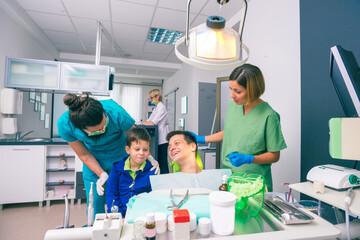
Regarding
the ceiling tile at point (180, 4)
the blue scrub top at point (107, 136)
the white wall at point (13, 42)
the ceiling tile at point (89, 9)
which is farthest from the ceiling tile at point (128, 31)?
the blue scrub top at point (107, 136)

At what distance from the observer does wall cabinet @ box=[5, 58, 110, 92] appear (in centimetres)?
288

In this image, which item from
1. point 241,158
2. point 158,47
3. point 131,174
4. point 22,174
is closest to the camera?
point 241,158

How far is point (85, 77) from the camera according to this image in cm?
337

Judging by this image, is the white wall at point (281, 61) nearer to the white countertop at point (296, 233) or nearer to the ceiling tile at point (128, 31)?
the white countertop at point (296, 233)

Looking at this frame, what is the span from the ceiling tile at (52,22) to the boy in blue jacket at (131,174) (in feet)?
9.32

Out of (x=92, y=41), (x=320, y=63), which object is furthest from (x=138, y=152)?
(x=92, y=41)

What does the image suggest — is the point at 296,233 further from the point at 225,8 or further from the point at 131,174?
the point at 225,8

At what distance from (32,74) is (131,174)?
2738 millimetres

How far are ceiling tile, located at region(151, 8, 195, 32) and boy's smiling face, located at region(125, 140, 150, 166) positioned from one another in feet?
7.41

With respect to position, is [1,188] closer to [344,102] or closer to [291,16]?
[344,102]

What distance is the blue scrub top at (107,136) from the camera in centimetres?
134

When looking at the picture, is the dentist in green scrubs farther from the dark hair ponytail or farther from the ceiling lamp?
the dark hair ponytail

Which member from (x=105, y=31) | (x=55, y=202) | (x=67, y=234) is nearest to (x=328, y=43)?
Result: (x=67, y=234)

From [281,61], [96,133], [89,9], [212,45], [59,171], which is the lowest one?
[59,171]
